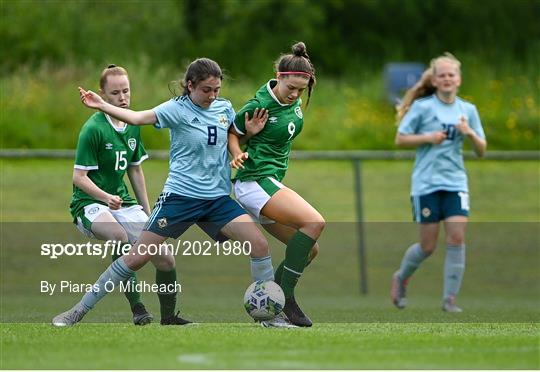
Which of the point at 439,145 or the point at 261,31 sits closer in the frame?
the point at 439,145

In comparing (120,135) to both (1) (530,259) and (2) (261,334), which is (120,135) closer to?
(2) (261,334)

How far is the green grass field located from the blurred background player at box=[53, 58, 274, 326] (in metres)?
0.45

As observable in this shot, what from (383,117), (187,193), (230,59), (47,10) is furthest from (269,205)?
(230,59)

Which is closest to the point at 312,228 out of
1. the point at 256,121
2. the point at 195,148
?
the point at 256,121

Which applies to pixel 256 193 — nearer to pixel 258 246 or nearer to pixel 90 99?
pixel 258 246

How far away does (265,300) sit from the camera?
876 centimetres

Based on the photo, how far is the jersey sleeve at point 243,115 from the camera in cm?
898

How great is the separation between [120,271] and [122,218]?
2.10ft

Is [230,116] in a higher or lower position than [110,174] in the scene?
higher

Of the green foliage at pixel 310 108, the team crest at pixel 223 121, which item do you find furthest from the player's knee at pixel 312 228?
the green foliage at pixel 310 108

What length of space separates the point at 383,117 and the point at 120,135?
1272cm

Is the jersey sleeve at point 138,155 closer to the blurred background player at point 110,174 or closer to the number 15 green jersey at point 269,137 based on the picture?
the blurred background player at point 110,174

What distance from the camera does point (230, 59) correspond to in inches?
1149

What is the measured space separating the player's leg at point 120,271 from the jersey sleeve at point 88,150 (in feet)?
2.54
